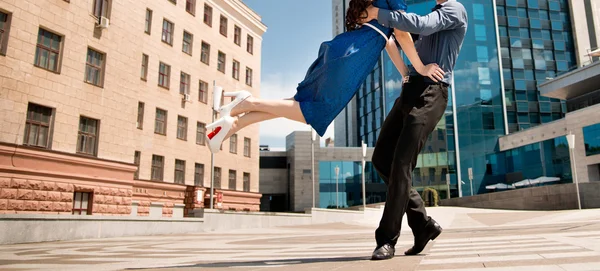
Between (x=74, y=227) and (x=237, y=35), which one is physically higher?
(x=237, y=35)

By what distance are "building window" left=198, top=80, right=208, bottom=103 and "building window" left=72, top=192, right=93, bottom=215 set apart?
13.9m

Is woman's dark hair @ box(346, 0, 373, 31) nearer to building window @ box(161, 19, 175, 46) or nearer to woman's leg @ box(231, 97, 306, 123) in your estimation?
woman's leg @ box(231, 97, 306, 123)

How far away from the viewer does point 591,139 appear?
32469 millimetres

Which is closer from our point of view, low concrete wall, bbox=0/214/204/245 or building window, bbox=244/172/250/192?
low concrete wall, bbox=0/214/204/245

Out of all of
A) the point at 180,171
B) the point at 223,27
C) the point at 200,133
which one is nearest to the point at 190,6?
the point at 223,27

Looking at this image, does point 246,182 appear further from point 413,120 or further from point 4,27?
point 413,120

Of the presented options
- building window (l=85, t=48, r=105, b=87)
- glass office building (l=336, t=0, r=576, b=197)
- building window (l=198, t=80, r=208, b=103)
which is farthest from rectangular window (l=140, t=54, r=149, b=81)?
glass office building (l=336, t=0, r=576, b=197)

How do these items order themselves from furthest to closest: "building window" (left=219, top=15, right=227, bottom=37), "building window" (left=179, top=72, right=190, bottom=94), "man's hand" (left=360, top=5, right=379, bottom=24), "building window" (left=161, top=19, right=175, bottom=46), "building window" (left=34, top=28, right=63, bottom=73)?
"building window" (left=219, top=15, right=227, bottom=37) < "building window" (left=179, top=72, right=190, bottom=94) < "building window" (left=161, top=19, right=175, bottom=46) < "building window" (left=34, top=28, right=63, bottom=73) < "man's hand" (left=360, top=5, right=379, bottom=24)

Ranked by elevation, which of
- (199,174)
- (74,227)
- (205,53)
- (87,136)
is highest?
(205,53)

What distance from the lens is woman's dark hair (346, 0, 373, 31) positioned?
366 centimetres

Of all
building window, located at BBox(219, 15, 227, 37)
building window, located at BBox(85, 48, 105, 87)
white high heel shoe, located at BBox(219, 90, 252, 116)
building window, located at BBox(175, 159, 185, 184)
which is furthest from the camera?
building window, located at BBox(219, 15, 227, 37)

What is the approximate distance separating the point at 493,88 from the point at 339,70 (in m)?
51.2

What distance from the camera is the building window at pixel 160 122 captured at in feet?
88.9

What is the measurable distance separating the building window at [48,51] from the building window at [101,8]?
2.28 metres
